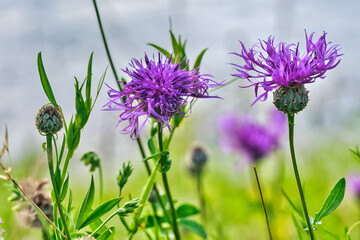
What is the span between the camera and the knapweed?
120 cm

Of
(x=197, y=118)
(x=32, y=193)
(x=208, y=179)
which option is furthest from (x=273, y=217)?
(x=208, y=179)

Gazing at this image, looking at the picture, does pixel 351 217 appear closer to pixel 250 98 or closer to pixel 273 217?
pixel 273 217

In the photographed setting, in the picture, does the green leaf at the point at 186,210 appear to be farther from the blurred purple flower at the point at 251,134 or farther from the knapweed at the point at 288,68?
the blurred purple flower at the point at 251,134

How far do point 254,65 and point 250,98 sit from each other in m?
1.95

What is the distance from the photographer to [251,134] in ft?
9.61

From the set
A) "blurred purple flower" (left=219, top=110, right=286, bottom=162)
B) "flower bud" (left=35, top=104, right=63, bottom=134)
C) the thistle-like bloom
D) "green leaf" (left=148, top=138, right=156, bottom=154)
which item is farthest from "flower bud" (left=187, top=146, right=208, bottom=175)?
"flower bud" (left=35, top=104, right=63, bottom=134)

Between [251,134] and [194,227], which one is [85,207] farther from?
[251,134]

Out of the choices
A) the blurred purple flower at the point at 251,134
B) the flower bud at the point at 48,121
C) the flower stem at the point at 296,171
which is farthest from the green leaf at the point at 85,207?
the blurred purple flower at the point at 251,134

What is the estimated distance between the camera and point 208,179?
14.8 ft

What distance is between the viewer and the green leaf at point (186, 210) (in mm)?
1767

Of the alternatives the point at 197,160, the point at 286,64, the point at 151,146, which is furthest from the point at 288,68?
the point at 197,160

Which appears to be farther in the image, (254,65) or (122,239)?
(122,239)

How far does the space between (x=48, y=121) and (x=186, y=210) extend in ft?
2.43

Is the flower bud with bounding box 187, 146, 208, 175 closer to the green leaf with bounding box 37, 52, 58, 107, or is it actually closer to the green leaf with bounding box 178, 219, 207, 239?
the green leaf with bounding box 178, 219, 207, 239
